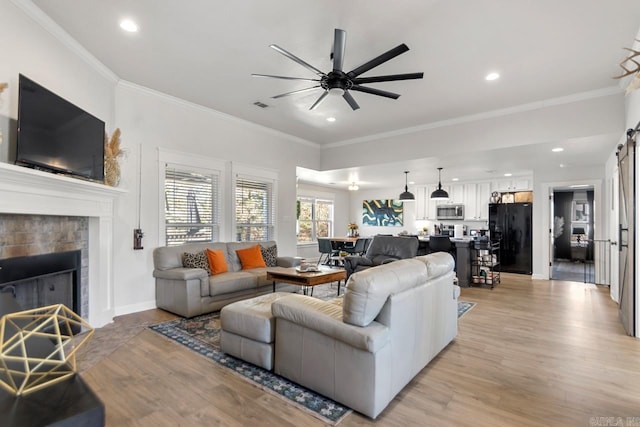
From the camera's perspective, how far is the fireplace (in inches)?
106

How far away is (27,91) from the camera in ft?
8.48

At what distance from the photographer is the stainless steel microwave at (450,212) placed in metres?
9.23

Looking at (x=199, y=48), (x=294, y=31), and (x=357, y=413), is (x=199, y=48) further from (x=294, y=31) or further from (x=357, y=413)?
(x=357, y=413)

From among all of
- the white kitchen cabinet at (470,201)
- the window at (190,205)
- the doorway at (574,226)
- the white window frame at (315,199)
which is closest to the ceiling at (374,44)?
the window at (190,205)

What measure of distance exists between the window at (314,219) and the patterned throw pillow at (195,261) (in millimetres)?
5539

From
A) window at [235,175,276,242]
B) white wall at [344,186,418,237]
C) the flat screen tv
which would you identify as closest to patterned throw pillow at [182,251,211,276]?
window at [235,175,276,242]

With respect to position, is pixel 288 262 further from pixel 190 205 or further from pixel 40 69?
pixel 40 69

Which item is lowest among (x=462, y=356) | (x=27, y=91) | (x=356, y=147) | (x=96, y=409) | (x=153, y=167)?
(x=462, y=356)

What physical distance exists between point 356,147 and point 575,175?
15.2 feet

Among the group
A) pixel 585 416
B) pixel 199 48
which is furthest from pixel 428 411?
pixel 199 48

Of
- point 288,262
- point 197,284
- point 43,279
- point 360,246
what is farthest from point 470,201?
point 43,279

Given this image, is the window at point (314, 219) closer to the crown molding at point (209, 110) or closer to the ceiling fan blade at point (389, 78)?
the crown molding at point (209, 110)

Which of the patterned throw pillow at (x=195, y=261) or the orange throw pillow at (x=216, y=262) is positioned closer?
the patterned throw pillow at (x=195, y=261)

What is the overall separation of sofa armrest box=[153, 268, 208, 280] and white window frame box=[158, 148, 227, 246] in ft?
1.78
